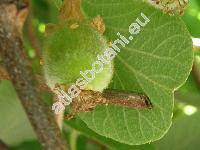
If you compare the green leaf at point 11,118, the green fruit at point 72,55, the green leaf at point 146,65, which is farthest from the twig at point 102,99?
the green leaf at point 11,118

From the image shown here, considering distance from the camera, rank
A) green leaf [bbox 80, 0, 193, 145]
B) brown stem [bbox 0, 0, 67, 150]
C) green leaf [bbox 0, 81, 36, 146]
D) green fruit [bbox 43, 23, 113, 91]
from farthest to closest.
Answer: green leaf [bbox 0, 81, 36, 146] → green leaf [bbox 80, 0, 193, 145] → green fruit [bbox 43, 23, 113, 91] → brown stem [bbox 0, 0, 67, 150]

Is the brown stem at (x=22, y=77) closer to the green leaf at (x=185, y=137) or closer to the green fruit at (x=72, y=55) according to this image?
the green fruit at (x=72, y=55)

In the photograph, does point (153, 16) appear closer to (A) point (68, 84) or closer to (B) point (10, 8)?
(A) point (68, 84)

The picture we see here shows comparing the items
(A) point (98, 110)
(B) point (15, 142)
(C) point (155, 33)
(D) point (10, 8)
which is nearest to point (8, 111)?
(B) point (15, 142)

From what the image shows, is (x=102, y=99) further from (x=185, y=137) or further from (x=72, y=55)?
(x=185, y=137)

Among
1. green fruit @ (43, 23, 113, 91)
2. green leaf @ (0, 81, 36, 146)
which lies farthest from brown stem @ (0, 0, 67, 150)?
green leaf @ (0, 81, 36, 146)

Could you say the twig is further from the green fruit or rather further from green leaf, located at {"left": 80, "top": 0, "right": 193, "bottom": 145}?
green leaf, located at {"left": 80, "top": 0, "right": 193, "bottom": 145}

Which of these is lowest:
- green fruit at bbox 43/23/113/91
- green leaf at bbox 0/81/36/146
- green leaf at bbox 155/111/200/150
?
green leaf at bbox 155/111/200/150
